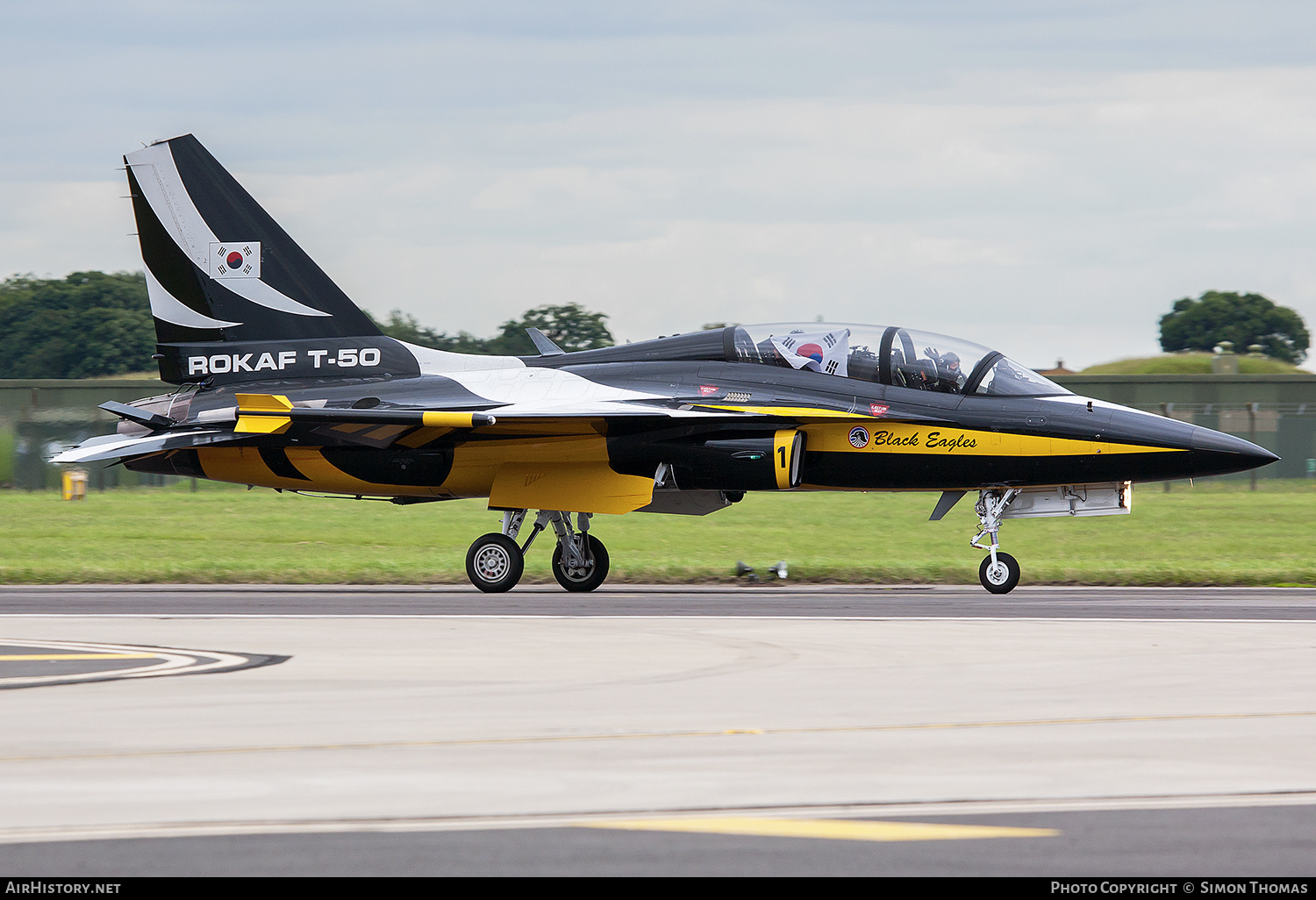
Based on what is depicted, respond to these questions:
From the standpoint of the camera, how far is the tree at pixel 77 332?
53.2 meters

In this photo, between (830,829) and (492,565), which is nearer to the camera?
(830,829)

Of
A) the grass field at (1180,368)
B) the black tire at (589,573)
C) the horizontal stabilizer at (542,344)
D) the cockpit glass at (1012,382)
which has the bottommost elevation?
the black tire at (589,573)

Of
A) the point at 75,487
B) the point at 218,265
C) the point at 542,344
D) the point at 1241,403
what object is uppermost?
the point at 1241,403

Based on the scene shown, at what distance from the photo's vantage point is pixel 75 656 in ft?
33.7

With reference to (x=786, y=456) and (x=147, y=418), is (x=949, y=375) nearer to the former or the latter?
(x=786, y=456)

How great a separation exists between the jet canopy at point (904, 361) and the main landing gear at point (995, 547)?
127 centimetres

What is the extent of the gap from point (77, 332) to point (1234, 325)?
190 ft

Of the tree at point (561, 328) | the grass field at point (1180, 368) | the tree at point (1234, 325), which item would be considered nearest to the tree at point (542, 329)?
the tree at point (561, 328)

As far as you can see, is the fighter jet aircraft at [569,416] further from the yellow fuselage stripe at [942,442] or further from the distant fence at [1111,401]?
the distant fence at [1111,401]

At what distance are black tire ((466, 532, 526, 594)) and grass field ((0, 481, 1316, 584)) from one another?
1852mm

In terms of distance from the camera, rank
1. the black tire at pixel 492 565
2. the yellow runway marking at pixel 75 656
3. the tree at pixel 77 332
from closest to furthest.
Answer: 1. the yellow runway marking at pixel 75 656
2. the black tire at pixel 492 565
3. the tree at pixel 77 332

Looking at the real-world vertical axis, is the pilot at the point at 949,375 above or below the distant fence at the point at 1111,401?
below

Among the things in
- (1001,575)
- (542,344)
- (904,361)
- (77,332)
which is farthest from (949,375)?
(77,332)
